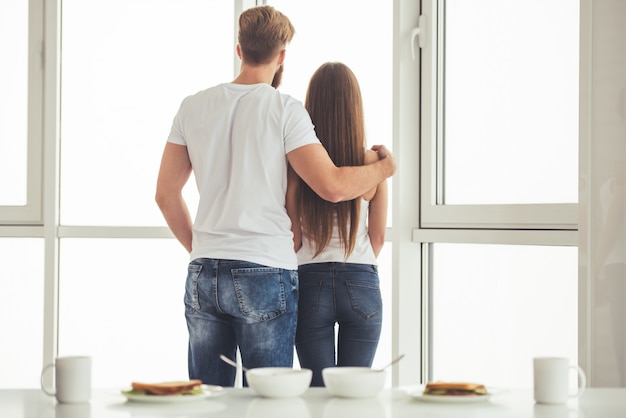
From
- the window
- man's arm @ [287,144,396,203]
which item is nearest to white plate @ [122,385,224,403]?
man's arm @ [287,144,396,203]

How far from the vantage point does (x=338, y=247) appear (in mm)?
2348

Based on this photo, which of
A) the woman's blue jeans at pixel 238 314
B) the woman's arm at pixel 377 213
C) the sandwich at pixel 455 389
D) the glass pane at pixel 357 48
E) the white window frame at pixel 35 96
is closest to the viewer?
the sandwich at pixel 455 389

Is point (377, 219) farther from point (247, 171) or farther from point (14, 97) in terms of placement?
point (14, 97)

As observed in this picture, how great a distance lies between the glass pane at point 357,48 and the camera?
3070 mm

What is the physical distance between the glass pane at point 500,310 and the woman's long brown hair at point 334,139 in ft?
2.24

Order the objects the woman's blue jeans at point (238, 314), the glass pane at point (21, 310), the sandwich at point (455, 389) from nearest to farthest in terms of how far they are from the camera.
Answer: the sandwich at point (455, 389), the woman's blue jeans at point (238, 314), the glass pane at point (21, 310)

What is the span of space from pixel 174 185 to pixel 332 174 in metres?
0.45

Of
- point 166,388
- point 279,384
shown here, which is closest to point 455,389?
point 279,384

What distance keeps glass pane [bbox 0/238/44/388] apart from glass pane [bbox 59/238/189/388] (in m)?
0.12

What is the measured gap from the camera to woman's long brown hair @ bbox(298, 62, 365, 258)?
7.66 feet

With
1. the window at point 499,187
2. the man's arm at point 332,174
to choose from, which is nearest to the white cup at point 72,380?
the man's arm at point 332,174

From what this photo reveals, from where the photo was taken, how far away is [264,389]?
1.43m

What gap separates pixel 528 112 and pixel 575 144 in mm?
214

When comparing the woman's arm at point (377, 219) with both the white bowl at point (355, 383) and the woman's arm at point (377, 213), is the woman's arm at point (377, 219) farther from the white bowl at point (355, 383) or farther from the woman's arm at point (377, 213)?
the white bowl at point (355, 383)
